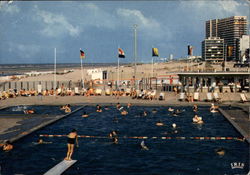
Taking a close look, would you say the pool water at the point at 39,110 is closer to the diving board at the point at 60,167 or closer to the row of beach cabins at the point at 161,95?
the row of beach cabins at the point at 161,95

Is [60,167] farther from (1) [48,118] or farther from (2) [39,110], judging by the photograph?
(2) [39,110]

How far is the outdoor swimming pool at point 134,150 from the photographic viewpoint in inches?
590

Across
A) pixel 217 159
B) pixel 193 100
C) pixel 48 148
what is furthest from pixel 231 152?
pixel 193 100

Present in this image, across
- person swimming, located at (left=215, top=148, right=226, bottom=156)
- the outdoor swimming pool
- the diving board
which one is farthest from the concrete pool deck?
the diving board

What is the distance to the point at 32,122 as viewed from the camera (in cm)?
2512

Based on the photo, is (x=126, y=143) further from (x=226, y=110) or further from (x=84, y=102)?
(x=84, y=102)

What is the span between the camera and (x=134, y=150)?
60.2 ft

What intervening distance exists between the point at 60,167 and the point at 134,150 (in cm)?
494

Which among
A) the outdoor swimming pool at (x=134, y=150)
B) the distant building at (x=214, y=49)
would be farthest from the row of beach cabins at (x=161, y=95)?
the distant building at (x=214, y=49)

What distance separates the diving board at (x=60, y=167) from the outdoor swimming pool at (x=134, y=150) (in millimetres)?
283

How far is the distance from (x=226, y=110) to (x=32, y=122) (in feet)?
57.7

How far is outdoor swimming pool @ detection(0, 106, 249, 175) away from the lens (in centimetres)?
1498

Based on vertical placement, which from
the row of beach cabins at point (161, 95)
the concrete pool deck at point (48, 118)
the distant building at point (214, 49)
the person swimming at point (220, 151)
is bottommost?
the person swimming at point (220, 151)

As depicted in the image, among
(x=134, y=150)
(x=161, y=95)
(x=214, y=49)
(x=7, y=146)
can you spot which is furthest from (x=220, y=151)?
(x=214, y=49)
